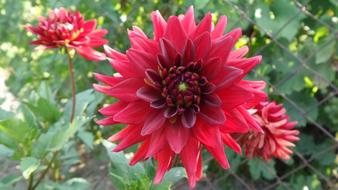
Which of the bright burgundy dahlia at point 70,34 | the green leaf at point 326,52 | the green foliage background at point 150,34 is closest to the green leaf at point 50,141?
the green foliage background at point 150,34

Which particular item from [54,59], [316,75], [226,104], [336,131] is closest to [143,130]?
[226,104]

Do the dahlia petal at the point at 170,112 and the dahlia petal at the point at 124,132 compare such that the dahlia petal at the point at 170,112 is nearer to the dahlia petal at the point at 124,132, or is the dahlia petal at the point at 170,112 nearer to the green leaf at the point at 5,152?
the dahlia petal at the point at 124,132

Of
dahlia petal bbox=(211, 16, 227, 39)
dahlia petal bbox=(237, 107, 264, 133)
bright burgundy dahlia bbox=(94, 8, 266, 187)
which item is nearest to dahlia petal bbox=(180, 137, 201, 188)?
bright burgundy dahlia bbox=(94, 8, 266, 187)

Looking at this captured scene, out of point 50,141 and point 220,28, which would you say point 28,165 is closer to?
point 50,141

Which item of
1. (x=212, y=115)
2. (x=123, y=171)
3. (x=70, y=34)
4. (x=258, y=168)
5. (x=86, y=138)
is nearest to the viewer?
(x=212, y=115)

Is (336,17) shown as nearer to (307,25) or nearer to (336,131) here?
(307,25)

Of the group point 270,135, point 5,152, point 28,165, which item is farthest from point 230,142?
point 5,152
